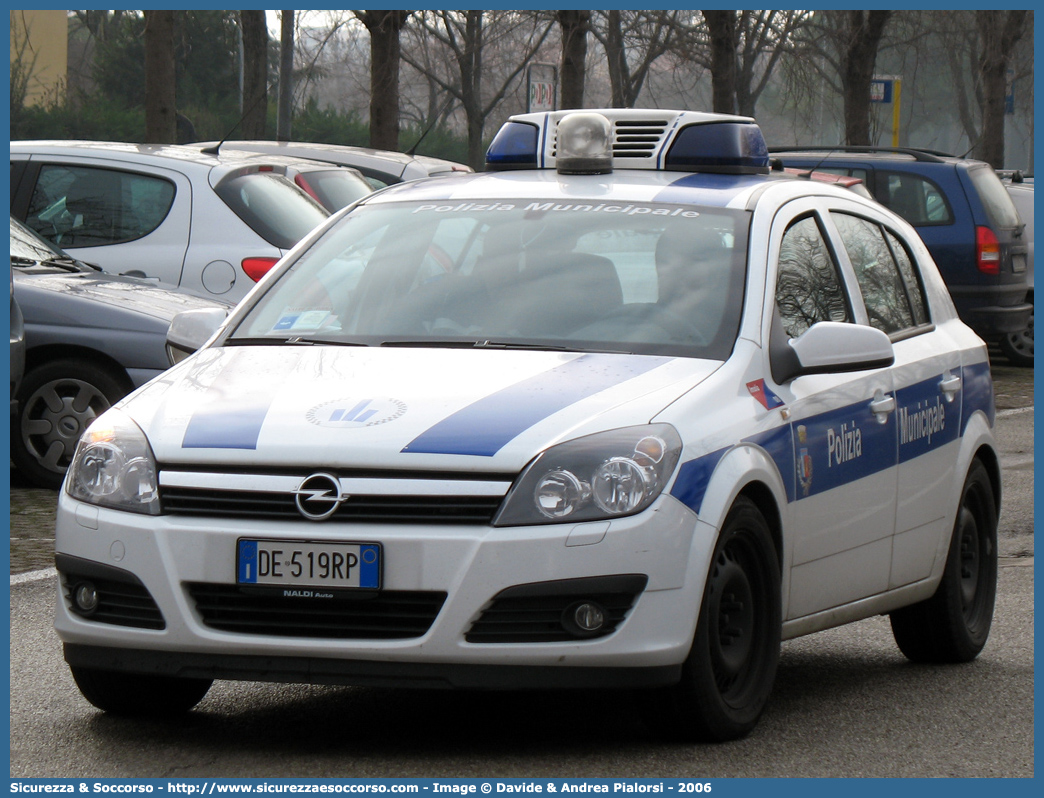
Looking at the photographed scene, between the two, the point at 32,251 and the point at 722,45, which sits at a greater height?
the point at 722,45

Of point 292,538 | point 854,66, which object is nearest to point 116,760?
point 292,538

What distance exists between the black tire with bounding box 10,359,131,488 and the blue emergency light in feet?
12.9

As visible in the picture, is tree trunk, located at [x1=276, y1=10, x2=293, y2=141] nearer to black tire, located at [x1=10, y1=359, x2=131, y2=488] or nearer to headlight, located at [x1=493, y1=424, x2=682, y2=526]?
black tire, located at [x1=10, y1=359, x2=131, y2=488]

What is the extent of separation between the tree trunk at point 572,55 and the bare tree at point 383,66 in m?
2.13

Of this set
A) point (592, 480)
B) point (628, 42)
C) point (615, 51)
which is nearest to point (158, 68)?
point (592, 480)

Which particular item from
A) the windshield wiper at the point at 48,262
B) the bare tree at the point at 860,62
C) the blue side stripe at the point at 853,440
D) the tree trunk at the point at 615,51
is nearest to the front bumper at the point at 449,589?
the blue side stripe at the point at 853,440

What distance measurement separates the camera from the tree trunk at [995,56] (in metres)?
A: 32.3

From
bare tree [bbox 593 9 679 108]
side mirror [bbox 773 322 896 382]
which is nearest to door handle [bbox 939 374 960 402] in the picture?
side mirror [bbox 773 322 896 382]

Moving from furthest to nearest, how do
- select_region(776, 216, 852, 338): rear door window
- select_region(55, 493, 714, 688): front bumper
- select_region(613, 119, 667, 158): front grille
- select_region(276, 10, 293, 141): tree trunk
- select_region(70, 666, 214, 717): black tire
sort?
select_region(276, 10, 293, 141): tree trunk, select_region(613, 119, 667, 158): front grille, select_region(776, 216, 852, 338): rear door window, select_region(70, 666, 214, 717): black tire, select_region(55, 493, 714, 688): front bumper

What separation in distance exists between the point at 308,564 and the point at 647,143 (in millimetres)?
2719

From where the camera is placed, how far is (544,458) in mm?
4395

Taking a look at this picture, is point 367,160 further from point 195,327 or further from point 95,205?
point 195,327

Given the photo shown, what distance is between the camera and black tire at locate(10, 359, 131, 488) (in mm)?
9836

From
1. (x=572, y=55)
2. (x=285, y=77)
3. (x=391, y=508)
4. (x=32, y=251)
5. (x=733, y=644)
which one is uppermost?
(x=285, y=77)
